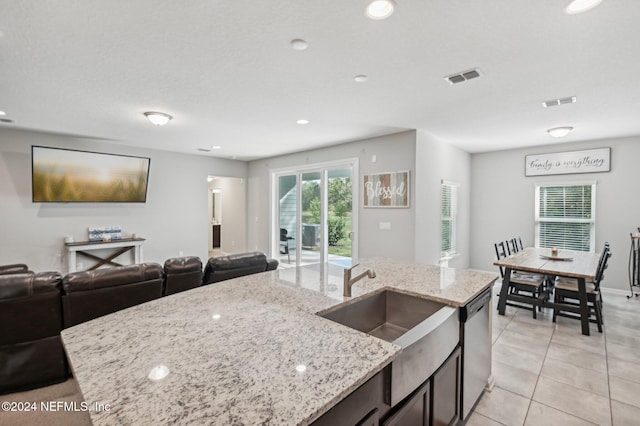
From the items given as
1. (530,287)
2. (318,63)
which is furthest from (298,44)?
(530,287)

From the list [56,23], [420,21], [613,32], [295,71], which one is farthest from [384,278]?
[56,23]

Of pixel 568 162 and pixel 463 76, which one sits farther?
pixel 568 162

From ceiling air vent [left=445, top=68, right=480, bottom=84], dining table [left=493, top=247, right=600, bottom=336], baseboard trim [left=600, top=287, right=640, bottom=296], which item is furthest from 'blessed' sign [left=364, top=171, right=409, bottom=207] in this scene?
baseboard trim [left=600, top=287, right=640, bottom=296]

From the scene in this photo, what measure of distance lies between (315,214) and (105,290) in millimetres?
4190

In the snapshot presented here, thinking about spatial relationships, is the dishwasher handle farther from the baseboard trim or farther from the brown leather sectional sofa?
the baseboard trim

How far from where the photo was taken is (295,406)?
0.80m

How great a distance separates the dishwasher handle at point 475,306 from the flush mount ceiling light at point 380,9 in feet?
5.96

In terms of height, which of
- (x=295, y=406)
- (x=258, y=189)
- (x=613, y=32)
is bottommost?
(x=295, y=406)

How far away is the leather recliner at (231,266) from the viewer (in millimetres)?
2926

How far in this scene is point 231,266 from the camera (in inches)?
117

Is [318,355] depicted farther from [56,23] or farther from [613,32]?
[613,32]

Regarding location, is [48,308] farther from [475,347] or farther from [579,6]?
[579,6]

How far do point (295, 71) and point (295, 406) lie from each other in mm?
2536

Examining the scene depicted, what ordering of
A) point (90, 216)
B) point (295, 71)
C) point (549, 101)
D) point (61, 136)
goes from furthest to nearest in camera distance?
point (90, 216) → point (61, 136) → point (549, 101) → point (295, 71)
